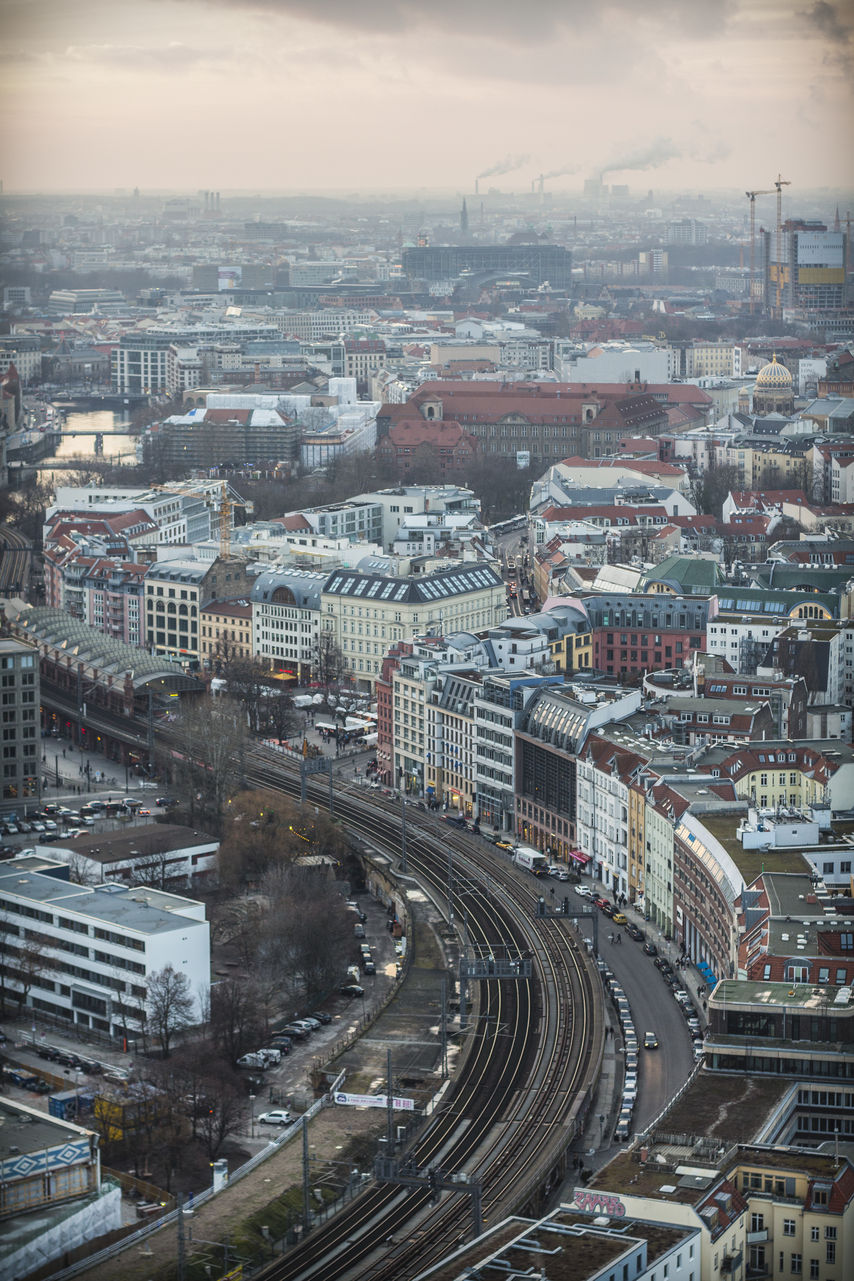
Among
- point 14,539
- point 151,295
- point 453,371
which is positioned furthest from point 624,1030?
point 151,295

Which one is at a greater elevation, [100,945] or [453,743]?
[453,743]

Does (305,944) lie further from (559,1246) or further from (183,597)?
(183,597)

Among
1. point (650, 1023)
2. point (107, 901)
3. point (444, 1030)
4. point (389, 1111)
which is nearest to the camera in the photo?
point (389, 1111)

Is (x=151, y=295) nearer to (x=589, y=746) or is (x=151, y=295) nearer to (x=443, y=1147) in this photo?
(x=589, y=746)

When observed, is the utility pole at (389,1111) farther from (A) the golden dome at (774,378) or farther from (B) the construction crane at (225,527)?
(A) the golden dome at (774,378)

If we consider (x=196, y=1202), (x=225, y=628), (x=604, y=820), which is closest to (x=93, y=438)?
(x=225, y=628)

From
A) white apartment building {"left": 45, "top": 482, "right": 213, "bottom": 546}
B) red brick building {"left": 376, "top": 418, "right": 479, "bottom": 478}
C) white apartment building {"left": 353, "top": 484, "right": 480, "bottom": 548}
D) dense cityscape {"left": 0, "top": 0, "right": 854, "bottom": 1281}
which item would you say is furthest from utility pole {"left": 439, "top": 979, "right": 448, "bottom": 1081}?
red brick building {"left": 376, "top": 418, "right": 479, "bottom": 478}
